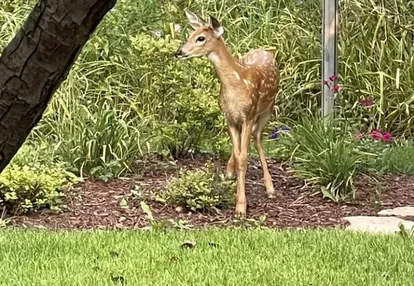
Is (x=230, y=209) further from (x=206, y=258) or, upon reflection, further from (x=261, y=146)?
(x=206, y=258)

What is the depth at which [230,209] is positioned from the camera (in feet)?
20.0

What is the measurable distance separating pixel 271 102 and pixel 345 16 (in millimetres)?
3591

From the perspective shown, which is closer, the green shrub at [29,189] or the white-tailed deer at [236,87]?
the green shrub at [29,189]

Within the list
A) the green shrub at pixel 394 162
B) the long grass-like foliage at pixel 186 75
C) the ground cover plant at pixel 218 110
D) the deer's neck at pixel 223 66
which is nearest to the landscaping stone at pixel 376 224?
the ground cover plant at pixel 218 110

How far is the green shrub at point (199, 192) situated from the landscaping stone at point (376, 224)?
A: 862 mm

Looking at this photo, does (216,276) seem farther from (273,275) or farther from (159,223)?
(159,223)

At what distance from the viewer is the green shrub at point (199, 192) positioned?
5.99m

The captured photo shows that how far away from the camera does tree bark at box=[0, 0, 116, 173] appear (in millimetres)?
1256

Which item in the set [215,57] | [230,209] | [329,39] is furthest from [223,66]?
[329,39]

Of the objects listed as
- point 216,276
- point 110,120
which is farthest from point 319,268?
point 110,120

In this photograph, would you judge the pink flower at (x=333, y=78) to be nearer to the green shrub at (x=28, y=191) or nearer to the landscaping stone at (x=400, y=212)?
the landscaping stone at (x=400, y=212)

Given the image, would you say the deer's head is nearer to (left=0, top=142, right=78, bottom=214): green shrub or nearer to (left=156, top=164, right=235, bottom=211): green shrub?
(left=156, top=164, right=235, bottom=211): green shrub

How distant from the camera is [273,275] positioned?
4.14 meters

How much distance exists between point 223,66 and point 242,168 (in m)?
0.71
